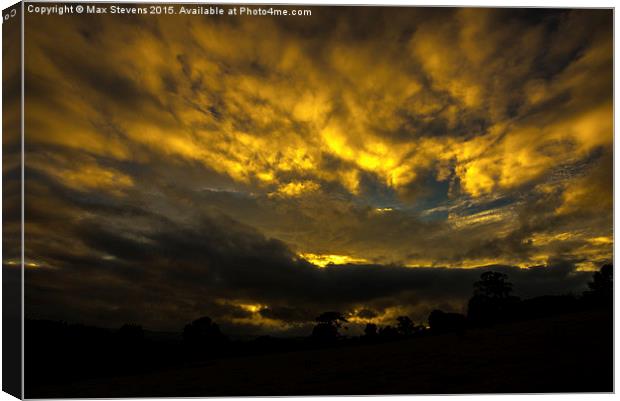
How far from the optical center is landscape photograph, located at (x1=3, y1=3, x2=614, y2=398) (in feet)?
29.7

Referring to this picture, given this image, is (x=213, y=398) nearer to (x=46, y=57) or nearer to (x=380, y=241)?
(x=380, y=241)

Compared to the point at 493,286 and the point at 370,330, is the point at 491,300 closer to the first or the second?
the point at 493,286

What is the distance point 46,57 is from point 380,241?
18.9 ft

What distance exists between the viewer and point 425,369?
9.33m

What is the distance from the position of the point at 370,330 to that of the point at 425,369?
1062mm

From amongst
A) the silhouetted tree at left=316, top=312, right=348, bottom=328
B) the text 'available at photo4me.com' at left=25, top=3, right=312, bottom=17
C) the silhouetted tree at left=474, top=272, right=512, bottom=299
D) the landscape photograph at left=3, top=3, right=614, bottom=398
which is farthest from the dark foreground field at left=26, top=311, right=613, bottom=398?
the text 'available at photo4me.com' at left=25, top=3, right=312, bottom=17

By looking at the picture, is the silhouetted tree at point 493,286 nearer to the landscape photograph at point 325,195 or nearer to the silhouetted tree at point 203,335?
the landscape photograph at point 325,195

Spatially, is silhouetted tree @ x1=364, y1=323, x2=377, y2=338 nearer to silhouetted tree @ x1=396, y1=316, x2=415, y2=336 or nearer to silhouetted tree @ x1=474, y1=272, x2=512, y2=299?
silhouetted tree @ x1=396, y1=316, x2=415, y2=336

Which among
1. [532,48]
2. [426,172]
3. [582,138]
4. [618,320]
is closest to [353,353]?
[426,172]

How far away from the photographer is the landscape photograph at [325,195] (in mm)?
9039

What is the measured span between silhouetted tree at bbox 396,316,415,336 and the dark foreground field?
0.15 m

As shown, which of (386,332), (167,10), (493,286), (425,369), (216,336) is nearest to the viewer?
(167,10)

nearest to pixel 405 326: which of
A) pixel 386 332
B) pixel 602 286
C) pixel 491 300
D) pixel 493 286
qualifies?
pixel 386 332

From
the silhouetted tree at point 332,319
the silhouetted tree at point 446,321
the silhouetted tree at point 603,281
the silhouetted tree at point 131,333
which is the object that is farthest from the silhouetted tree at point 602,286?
the silhouetted tree at point 131,333
